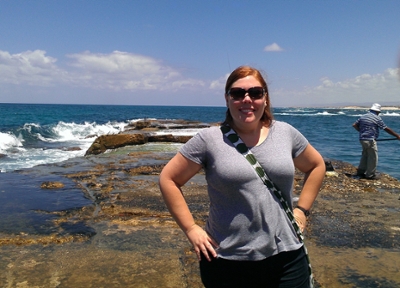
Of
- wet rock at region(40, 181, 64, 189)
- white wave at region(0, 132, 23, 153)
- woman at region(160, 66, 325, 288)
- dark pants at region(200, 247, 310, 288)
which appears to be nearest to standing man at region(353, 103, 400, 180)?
wet rock at region(40, 181, 64, 189)

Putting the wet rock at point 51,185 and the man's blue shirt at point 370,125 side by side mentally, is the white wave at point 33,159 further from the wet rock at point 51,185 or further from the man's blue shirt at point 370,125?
the man's blue shirt at point 370,125

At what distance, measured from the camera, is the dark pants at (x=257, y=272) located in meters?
2.08

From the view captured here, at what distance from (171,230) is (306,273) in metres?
3.04

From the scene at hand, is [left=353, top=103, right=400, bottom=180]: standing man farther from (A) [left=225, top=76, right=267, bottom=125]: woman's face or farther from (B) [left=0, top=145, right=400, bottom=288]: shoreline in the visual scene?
(A) [left=225, top=76, right=267, bottom=125]: woman's face

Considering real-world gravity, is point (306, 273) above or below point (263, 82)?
below

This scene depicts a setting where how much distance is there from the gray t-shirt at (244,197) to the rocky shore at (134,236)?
1732 millimetres

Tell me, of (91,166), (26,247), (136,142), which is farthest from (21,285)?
(136,142)

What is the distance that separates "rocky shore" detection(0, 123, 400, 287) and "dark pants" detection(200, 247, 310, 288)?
62.9 inches

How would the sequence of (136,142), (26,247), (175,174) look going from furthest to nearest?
(136,142) → (26,247) → (175,174)

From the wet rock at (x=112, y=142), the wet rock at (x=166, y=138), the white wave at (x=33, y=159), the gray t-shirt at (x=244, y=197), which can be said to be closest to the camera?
the gray t-shirt at (x=244, y=197)

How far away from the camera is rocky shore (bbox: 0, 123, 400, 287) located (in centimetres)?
374

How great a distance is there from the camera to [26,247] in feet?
14.5

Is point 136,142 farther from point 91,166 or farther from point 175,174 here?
point 175,174

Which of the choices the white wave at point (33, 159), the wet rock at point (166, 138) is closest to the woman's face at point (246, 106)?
the white wave at point (33, 159)
